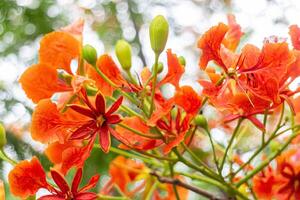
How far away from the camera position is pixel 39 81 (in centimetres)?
112

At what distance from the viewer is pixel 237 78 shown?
1.07m

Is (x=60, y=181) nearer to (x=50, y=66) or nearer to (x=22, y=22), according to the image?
(x=50, y=66)

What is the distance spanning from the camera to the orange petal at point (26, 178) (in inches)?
43.3

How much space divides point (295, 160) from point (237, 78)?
413 mm

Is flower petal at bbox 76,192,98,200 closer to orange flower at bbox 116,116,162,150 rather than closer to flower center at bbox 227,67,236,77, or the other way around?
orange flower at bbox 116,116,162,150

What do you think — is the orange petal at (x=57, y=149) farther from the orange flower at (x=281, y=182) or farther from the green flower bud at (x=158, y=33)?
the orange flower at (x=281, y=182)

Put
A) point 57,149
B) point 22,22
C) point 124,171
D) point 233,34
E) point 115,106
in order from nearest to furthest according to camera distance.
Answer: point 115,106 → point 57,149 → point 233,34 → point 124,171 → point 22,22

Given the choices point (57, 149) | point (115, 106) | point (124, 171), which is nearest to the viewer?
point (115, 106)

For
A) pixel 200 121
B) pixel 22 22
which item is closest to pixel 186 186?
pixel 200 121

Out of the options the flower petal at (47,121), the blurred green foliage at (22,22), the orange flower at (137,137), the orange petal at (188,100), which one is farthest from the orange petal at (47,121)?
the blurred green foliage at (22,22)

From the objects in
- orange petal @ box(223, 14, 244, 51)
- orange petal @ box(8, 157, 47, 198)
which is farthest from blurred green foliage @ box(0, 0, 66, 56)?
orange petal @ box(8, 157, 47, 198)

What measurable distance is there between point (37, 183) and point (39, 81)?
0.18 m

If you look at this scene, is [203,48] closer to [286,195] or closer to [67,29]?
[67,29]

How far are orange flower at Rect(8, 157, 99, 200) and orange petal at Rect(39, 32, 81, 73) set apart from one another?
18 cm
